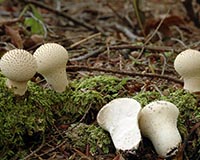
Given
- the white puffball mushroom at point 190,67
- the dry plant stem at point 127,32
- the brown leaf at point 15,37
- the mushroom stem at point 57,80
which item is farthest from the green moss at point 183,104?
→ the dry plant stem at point 127,32

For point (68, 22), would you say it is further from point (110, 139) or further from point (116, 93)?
point (110, 139)

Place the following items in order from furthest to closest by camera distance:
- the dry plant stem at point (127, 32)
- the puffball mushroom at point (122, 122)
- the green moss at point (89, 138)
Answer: the dry plant stem at point (127, 32) → the green moss at point (89, 138) → the puffball mushroom at point (122, 122)

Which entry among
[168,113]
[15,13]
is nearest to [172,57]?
[168,113]

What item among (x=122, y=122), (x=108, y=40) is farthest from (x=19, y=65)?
(x=108, y=40)

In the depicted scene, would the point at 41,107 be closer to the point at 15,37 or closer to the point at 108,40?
the point at 15,37

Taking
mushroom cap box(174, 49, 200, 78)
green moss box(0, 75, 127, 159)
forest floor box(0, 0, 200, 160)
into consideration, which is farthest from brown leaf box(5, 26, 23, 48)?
mushroom cap box(174, 49, 200, 78)

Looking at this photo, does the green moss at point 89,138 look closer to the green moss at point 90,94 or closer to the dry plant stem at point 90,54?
the green moss at point 90,94

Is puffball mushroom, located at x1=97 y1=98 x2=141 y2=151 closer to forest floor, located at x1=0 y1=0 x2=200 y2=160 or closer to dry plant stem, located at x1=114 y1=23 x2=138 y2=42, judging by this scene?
forest floor, located at x1=0 y1=0 x2=200 y2=160

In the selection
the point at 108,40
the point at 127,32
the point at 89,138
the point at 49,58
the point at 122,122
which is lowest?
the point at 127,32
